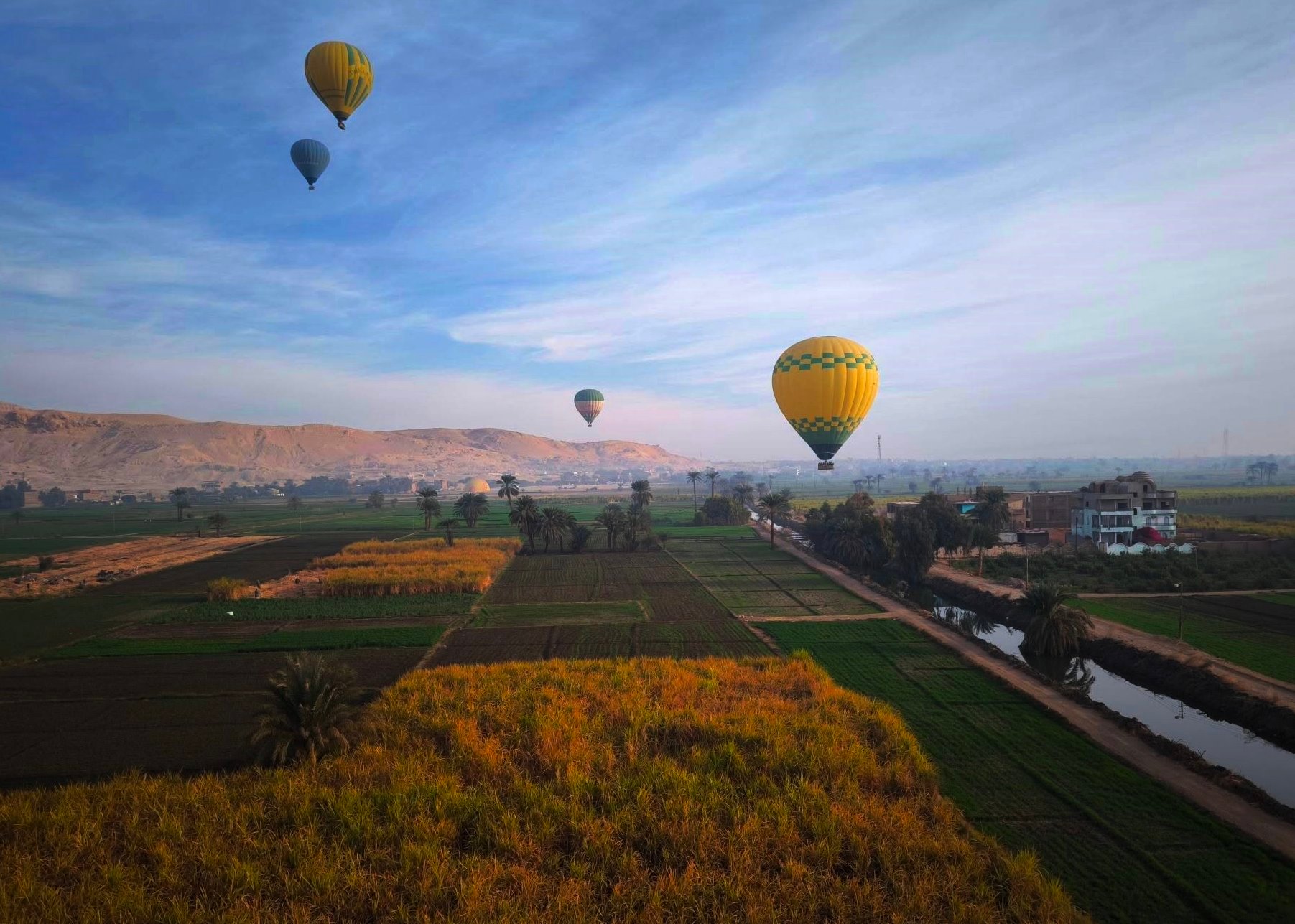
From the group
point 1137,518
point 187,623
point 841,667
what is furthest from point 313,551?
point 1137,518

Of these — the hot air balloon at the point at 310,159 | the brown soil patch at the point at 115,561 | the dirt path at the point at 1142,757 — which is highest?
the hot air balloon at the point at 310,159

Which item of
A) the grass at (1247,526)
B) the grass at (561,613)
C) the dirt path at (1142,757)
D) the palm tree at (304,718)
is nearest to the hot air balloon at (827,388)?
the dirt path at (1142,757)

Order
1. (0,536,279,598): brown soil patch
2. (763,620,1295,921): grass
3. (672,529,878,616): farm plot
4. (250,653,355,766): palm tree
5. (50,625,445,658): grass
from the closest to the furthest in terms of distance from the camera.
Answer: (763,620,1295,921): grass, (250,653,355,766): palm tree, (50,625,445,658): grass, (672,529,878,616): farm plot, (0,536,279,598): brown soil patch

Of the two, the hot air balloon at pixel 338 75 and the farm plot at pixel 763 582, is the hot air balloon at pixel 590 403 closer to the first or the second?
the farm plot at pixel 763 582

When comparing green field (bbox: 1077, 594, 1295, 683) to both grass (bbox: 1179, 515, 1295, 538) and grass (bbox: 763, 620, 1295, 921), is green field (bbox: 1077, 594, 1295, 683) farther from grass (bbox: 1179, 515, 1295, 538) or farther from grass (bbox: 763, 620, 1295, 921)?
grass (bbox: 1179, 515, 1295, 538)

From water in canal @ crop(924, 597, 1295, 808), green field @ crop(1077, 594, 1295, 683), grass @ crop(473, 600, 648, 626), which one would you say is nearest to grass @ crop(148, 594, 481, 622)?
grass @ crop(473, 600, 648, 626)

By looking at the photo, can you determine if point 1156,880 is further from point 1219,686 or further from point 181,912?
point 181,912
